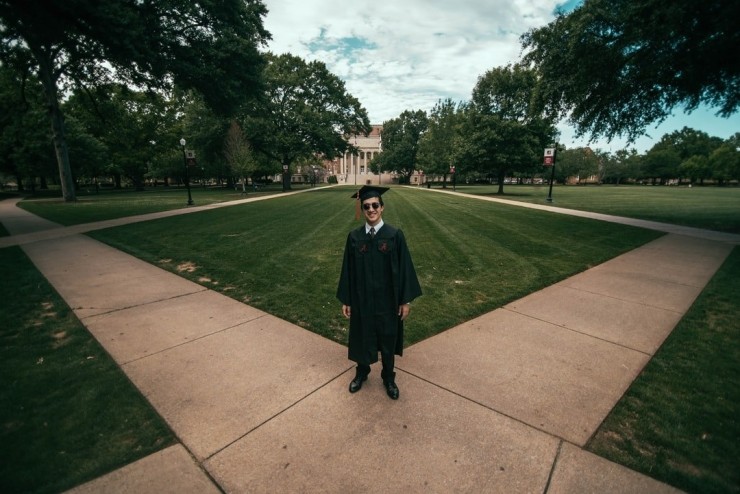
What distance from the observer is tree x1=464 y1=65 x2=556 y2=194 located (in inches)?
1196

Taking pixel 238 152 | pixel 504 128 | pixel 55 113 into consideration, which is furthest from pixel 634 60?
pixel 238 152

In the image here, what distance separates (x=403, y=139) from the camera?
7125cm

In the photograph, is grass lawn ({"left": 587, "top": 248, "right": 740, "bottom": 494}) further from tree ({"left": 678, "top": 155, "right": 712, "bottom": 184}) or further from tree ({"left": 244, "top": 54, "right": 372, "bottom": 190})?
tree ({"left": 678, "top": 155, "right": 712, "bottom": 184})

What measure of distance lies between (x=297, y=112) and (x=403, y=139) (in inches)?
1469

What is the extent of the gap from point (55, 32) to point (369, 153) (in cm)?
10223

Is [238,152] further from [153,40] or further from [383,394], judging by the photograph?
[383,394]

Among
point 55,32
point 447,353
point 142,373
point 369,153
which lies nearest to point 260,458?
point 142,373

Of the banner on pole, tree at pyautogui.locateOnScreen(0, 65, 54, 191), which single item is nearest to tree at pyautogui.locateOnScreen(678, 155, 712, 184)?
the banner on pole

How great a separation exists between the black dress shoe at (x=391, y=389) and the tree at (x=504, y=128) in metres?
31.2

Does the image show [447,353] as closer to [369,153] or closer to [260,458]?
[260,458]

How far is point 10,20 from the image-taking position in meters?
8.98

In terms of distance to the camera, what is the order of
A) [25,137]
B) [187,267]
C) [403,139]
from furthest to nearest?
[403,139] < [25,137] < [187,267]

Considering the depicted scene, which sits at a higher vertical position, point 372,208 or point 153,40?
point 153,40

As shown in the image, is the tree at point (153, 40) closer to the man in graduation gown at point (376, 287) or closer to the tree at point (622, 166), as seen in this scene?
the man in graduation gown at point (376, 287)
